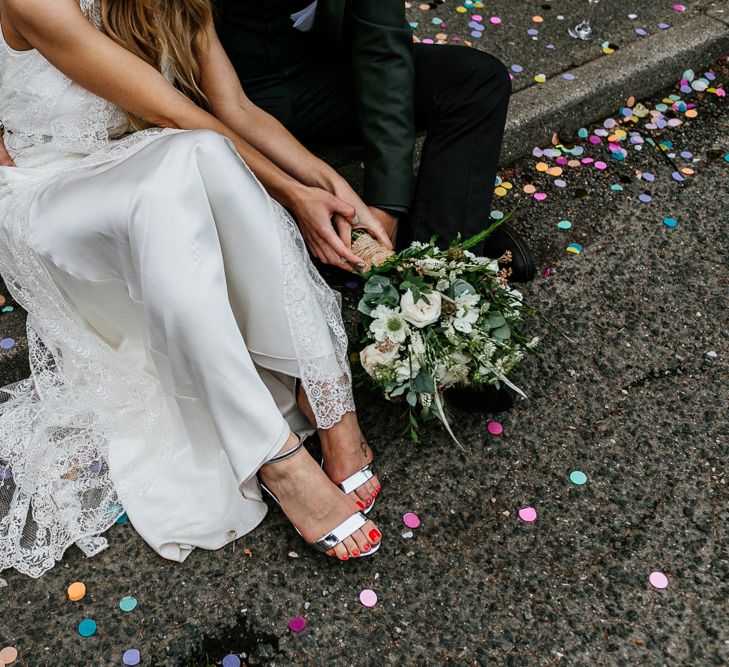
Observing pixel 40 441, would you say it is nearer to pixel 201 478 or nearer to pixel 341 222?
pixel 201 478

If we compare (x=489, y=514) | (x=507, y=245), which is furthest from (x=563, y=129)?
(x=489, y=514)

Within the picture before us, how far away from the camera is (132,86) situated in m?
1.87

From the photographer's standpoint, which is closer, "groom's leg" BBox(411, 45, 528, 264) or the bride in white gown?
the bride in white gown

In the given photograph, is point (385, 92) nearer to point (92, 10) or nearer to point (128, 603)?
point (92, 10)

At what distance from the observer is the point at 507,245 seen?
2461mm

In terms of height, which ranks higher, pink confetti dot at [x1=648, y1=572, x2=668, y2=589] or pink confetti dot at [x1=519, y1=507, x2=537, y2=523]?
pink confetti dot at [x1=519, y1=507, x2=537, y2=523]

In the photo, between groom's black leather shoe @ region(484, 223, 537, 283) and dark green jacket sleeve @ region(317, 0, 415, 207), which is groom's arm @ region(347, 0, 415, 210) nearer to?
dark green jacket sleeve @ region(317, 0, 415, 207)

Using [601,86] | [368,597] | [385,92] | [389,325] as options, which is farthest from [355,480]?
[601,86]

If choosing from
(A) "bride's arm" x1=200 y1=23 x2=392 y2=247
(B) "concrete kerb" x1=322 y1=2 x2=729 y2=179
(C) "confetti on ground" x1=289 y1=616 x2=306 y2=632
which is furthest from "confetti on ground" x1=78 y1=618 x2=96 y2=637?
(B) "concrete kerb" x1=322 y1=2 x2=729 y2=179

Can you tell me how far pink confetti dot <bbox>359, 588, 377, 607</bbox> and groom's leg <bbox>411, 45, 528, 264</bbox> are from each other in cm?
103

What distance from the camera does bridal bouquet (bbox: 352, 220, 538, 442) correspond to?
1.84 m

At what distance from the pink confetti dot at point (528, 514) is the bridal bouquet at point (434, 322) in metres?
0.33

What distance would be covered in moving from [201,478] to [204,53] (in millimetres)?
1170

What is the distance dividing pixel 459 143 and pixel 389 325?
2.46 feet
